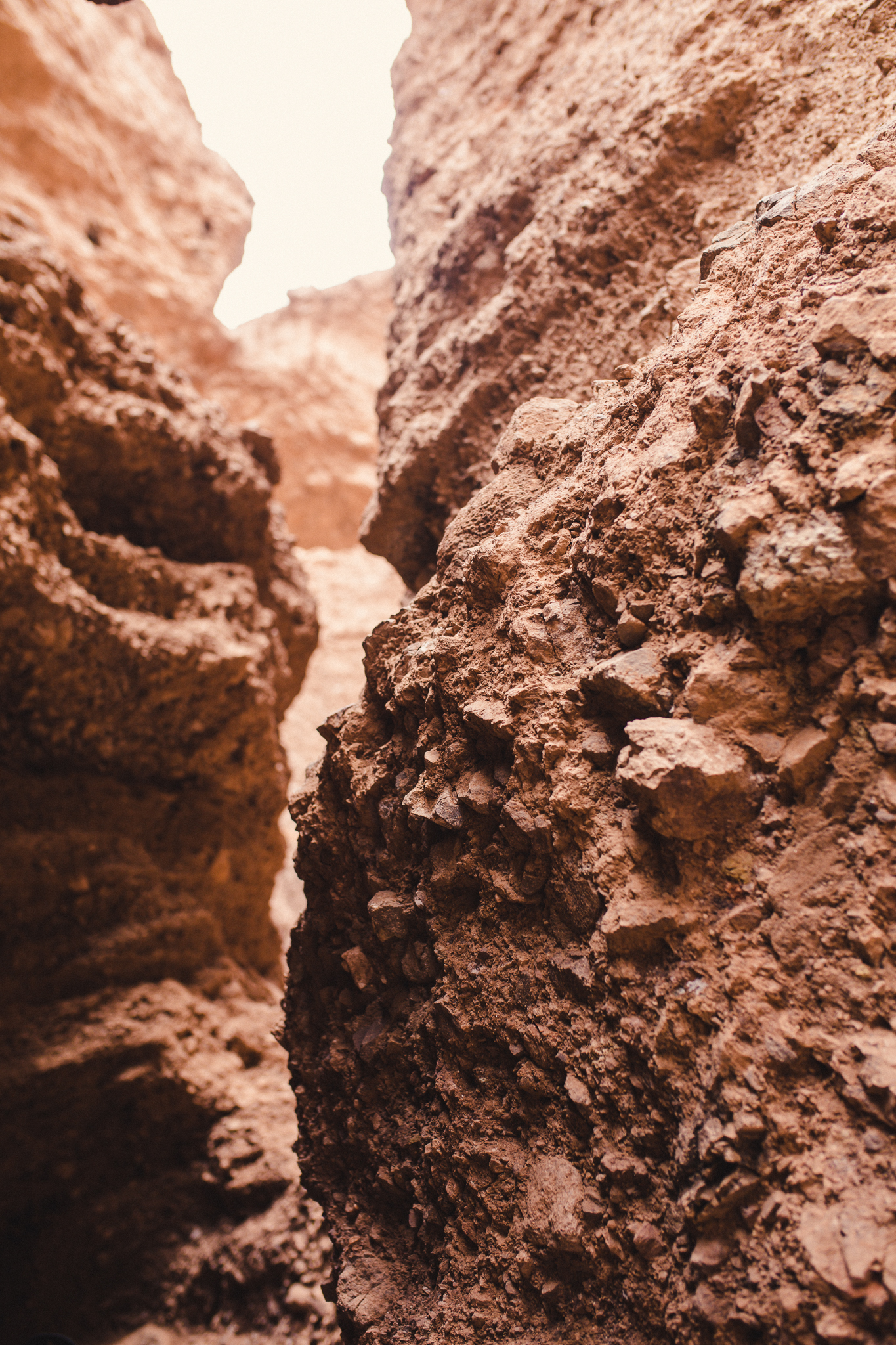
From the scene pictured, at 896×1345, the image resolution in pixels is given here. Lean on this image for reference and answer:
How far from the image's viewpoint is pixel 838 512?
938mm

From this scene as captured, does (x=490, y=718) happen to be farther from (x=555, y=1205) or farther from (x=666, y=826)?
(x=555, y=1205)

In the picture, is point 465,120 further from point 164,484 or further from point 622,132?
point 164,484

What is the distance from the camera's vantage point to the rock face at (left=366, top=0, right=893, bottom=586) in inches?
70.7

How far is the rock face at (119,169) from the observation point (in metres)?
6.30

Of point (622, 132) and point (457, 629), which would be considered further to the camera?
point (622, 132)

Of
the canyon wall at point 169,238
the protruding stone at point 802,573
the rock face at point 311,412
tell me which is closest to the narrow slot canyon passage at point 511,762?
the protruding stone at point 802,573

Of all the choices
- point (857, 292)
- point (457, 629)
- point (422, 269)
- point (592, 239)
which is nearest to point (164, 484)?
point (422, 269)

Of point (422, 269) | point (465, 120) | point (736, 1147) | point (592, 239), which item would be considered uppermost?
point (465, 120)

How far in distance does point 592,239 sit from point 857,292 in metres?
1.44

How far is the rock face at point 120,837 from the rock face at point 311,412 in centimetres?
515

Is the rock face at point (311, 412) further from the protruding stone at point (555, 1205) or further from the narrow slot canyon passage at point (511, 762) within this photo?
the protruding stone at point (555, 1205)

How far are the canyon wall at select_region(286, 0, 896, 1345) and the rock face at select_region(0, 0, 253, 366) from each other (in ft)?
21.3

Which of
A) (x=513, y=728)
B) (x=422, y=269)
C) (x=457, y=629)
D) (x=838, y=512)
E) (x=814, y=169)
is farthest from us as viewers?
(x=422, y=269)

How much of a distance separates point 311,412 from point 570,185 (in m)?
6.72
